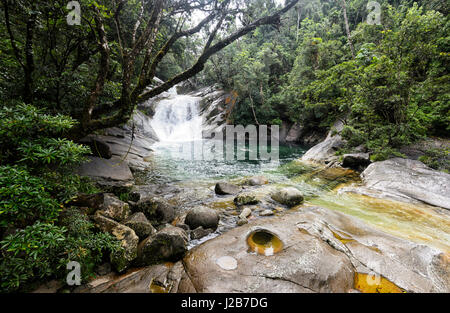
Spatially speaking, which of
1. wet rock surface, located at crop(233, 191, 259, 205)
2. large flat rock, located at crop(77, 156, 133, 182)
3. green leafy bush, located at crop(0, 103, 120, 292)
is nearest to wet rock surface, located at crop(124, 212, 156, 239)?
green leafy bush, located at crop(0, 103, 120, 292)

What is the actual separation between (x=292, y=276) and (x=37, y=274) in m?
3.12

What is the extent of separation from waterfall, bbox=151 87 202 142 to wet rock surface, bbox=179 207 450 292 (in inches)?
751

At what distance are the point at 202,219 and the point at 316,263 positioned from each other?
2.40m

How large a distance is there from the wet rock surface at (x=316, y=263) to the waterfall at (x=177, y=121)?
19.1m

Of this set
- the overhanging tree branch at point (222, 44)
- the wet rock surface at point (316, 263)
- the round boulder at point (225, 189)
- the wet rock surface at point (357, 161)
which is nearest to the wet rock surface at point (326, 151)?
the wet rock surface at point (357, 161)

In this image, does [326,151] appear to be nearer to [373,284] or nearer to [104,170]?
[373,284]

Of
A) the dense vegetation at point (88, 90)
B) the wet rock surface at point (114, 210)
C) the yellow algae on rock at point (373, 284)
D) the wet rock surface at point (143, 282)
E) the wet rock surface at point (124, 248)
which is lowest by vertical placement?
the yellow algae on rock at point (373, 284)

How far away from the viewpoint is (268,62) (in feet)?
84.1

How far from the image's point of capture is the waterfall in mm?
21344

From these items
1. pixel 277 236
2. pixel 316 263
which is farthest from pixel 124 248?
pixel 316 263

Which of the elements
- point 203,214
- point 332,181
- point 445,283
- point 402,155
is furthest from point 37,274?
point 402,155

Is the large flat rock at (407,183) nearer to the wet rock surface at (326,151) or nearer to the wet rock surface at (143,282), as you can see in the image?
the wet rock surface at (326,151)

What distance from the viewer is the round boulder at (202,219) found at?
12.8 feet
